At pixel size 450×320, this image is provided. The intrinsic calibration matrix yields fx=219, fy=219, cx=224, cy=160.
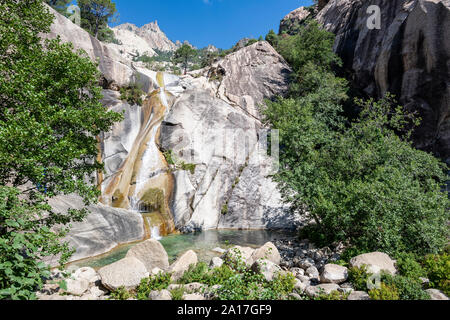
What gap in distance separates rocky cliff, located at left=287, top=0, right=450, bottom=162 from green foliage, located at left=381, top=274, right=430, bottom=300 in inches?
673

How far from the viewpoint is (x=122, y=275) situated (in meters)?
7.02

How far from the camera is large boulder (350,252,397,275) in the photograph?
6958 millimetres

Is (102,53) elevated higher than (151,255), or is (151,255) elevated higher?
(102,53)

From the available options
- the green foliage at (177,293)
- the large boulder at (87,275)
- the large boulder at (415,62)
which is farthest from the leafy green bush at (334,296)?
the large boulder at (415,62)

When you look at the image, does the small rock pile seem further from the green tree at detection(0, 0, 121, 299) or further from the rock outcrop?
the rock outcrop

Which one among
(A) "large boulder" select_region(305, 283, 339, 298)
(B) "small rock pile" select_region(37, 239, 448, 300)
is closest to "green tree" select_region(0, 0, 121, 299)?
(B) "small rock pile" select_region(37, 239, 448, 300)

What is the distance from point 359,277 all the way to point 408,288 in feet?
4.13

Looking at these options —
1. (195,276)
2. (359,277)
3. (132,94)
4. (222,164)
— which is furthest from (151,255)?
(132,94)

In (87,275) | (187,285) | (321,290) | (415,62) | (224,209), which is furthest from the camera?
(224,209)

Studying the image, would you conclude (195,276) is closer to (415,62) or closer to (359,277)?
(359,277)

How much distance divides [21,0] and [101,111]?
4588 mm

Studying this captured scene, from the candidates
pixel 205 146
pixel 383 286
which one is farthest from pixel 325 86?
pixel 383 286

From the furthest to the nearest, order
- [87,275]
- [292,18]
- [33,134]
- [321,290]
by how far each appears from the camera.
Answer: [292,18]
[87,275]
[321,290]
[33,134]

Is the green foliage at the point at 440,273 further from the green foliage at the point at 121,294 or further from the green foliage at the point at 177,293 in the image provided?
the green foliage at the point at 121,294
